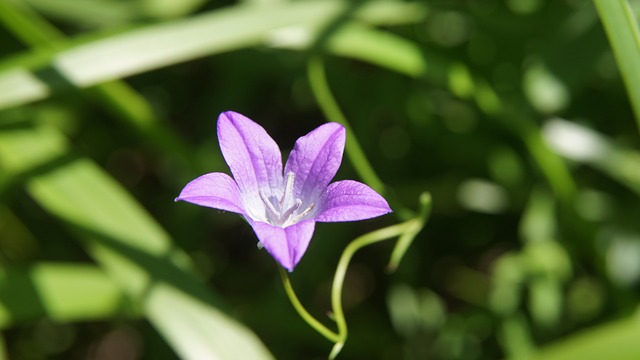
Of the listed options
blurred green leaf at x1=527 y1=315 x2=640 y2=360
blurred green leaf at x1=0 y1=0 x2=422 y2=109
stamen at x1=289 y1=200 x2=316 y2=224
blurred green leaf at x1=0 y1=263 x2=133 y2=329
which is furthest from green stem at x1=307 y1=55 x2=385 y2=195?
blurred green leaf at x1=0 y1=263 x2=133 y2=329

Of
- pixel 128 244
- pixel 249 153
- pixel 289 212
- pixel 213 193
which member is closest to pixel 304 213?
pixel 289 212

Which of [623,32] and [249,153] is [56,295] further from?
[623,32]

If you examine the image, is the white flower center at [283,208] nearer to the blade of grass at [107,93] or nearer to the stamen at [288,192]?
the stamen at [288,192]

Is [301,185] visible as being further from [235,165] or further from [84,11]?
[84,11]

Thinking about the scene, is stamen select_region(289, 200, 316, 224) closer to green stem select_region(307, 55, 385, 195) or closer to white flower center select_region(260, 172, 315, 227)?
white flower center select_region(260, 172, 315, 227)

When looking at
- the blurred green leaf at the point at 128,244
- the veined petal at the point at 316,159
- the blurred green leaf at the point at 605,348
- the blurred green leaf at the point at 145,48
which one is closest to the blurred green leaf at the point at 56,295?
the blurred green leaf at the point at 128,244

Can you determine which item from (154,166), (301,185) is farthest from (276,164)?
(154,166)

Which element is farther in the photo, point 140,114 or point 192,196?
point 140,114
